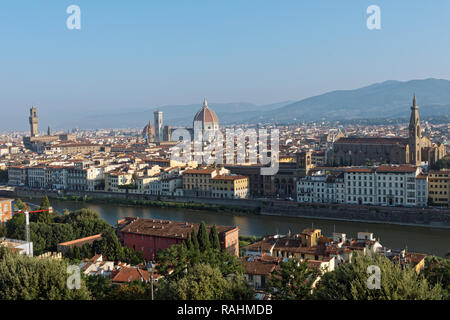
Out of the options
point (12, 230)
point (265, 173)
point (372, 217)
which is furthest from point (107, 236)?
point (265, 173)

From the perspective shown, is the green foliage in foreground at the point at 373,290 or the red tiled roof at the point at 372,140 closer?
the green foliage in foreground at the point at 373,290

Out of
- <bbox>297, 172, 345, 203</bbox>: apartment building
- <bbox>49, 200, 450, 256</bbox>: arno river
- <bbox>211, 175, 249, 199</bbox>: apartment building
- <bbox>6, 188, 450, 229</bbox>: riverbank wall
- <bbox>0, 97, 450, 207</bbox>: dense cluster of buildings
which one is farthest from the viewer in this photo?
<bbox>211, 175, 249, 199</bbox>: apartment building

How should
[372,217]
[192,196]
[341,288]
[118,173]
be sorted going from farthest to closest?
[118,173] < [192,196] < [372,217] < [341,288]

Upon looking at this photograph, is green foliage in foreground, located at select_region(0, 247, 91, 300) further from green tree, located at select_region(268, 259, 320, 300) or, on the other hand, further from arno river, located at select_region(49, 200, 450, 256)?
arno river, located at select_region(49, 200, 450, 256)

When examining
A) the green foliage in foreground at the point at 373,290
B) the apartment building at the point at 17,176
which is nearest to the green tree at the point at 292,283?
the green foliage in foreground at the point at 373,290

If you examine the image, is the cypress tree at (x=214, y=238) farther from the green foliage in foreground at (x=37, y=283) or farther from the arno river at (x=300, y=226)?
the green foliage in foreground at (x=37, y=283)

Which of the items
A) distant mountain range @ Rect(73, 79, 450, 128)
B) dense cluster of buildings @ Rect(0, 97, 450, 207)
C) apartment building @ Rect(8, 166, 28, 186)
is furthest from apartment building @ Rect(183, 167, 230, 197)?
distant mountain range @ Rect(73, 79, 450, 128)
